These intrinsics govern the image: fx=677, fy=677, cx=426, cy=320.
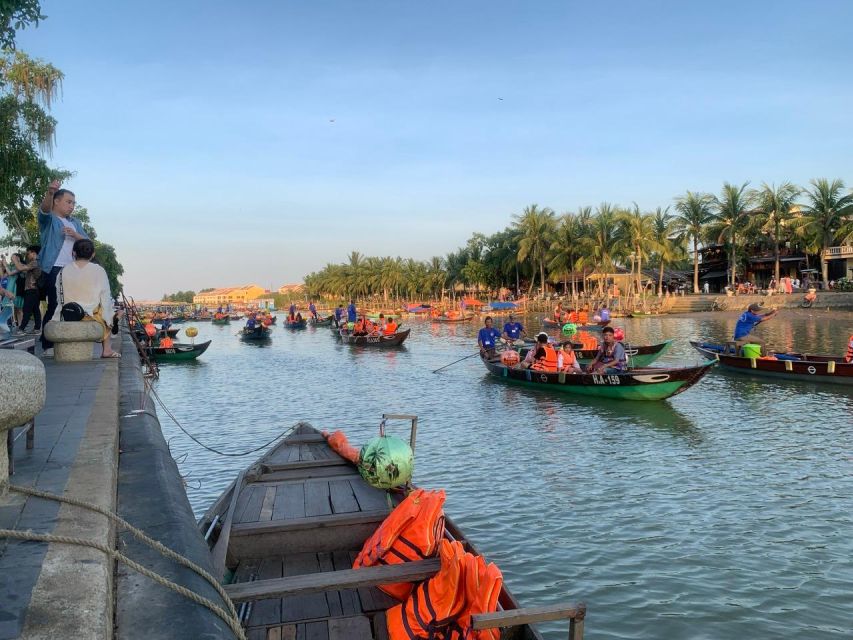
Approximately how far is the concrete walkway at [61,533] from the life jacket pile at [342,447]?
2989mm

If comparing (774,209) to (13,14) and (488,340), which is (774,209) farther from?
(13,14)

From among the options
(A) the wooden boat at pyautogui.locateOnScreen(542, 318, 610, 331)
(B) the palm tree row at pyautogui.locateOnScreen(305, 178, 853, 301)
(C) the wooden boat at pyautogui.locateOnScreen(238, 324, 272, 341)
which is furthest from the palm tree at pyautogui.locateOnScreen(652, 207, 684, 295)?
(C) the wooden boat at pyautogui.locateOnScreen(238, 324, 272, 341)

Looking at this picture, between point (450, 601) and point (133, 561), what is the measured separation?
6.86 ft

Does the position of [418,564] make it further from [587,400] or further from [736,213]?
[736,213]

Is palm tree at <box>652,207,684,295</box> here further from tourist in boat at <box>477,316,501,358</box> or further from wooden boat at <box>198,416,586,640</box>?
wooden boat at <box>198,416,586,640</box>

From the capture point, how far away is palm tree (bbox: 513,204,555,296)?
70.0 meters

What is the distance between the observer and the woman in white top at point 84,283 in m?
8.87

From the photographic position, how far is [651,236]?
198 feet

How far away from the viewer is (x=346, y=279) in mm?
119125

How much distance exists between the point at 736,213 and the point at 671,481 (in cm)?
5329

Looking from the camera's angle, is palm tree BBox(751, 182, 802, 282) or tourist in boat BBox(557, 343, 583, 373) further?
palm tree BBox(751, 182, 802, 282)

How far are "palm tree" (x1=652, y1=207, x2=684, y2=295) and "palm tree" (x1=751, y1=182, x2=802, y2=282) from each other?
7.02 metres

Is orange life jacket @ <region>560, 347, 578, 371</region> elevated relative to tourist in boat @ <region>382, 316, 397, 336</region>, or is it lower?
lower

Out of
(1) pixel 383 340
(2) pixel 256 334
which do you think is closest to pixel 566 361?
(1) pixel 383 340
